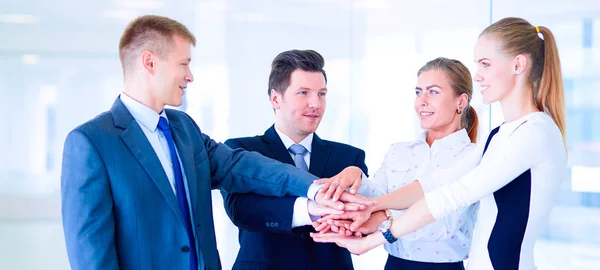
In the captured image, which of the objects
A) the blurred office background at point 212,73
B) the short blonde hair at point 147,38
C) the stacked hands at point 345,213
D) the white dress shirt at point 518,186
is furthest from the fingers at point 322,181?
the blurred office background at point 212,73

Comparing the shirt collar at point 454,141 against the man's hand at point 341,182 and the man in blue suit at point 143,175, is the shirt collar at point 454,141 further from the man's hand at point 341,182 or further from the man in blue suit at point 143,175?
the man in blue suit at point 143,175

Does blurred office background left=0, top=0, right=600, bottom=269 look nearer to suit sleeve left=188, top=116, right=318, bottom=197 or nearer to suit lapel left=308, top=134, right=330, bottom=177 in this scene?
suit lapel left=308, top=134, right=330, bottom=177

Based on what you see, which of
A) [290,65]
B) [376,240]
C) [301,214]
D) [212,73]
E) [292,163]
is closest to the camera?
[376,240]

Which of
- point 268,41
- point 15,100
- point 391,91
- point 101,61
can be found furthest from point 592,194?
point 15,100

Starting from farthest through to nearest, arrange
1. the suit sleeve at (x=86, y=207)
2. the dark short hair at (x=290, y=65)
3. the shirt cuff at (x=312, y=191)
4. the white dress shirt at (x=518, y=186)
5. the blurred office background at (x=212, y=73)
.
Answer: the blurred office background at (x=212, y=73) → the dark short hair at (x=290, y=65) → the shirt cuff at (x=312, y=191) → the white dress shirt at (x=518, y=186) → the suit sleeve at (x=86, y=207)

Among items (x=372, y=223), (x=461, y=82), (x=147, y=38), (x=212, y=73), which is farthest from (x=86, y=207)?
(x=212, y=73)

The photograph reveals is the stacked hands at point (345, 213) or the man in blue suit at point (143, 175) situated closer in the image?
the man in blue suit at point (143, 175)

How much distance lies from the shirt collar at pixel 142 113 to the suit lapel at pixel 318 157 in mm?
790

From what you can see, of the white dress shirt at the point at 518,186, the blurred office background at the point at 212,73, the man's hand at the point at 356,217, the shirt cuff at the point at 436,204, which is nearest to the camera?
the white dress shirt at the point at 518,186

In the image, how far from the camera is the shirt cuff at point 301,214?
2.40m

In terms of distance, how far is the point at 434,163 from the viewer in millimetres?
2570

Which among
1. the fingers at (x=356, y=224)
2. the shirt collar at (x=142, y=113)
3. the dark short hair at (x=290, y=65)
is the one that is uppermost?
the dark short hair at (x=290, y=65)

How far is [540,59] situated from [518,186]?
1.36ft

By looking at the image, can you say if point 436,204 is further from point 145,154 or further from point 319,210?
point 145,154
